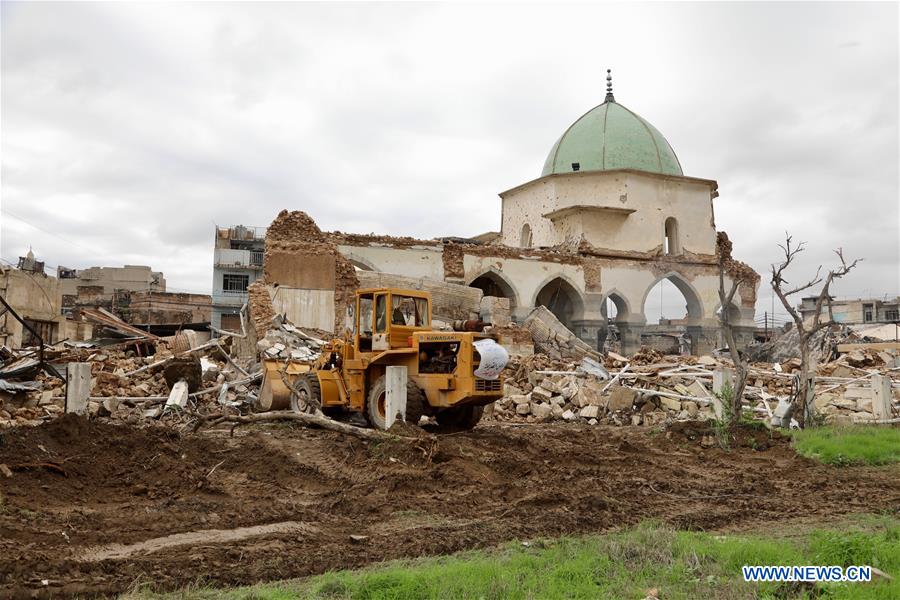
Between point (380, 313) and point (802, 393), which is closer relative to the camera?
point (380, 313)

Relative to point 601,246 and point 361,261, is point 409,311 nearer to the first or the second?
point 361,261

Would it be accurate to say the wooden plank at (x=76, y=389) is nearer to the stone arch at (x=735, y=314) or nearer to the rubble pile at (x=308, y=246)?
the rubble pile at (x=308, y=246)

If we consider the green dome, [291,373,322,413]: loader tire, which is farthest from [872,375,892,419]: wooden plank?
the green dome

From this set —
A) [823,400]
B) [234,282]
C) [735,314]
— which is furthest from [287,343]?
[234,282]

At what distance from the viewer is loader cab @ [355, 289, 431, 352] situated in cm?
1201

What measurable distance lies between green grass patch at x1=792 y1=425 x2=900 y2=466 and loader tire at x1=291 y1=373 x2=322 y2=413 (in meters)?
7.21

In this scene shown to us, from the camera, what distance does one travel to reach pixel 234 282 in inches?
1829

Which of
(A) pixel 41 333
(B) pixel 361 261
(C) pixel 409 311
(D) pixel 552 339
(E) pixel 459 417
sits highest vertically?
(B) pixel 361 261

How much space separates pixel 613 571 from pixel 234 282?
43846 mm

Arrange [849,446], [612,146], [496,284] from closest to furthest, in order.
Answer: [849,446] < [496,284] < [612,146]

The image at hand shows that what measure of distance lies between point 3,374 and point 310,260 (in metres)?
9.15

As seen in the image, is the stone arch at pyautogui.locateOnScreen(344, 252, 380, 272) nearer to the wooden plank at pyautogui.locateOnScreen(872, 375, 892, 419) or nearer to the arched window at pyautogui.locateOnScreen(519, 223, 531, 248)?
the arched window at pyautogui.locateOnScreen(519, 223, 531, 248)

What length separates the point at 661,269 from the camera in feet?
107

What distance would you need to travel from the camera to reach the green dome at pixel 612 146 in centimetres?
3325
